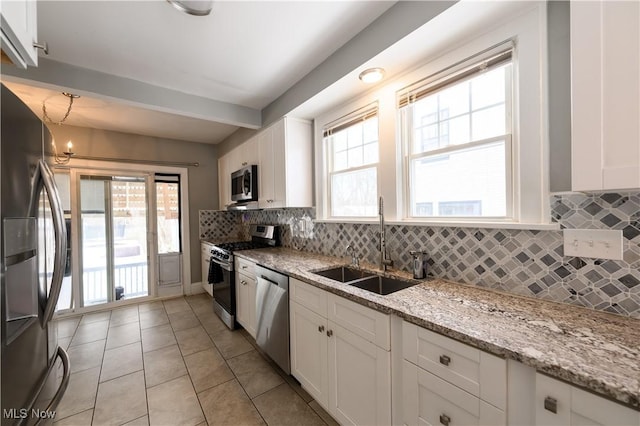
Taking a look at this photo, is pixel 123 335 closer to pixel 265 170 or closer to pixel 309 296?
pixel 265 170

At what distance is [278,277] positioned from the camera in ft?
6.95

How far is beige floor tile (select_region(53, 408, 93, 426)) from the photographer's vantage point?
1.72 meters

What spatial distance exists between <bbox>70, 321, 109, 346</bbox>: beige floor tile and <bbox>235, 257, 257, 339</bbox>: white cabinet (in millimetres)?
1643

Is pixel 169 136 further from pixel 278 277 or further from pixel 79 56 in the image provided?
pixel 278 277

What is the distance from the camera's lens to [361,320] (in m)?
1.40

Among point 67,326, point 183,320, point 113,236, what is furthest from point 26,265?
point 113,236

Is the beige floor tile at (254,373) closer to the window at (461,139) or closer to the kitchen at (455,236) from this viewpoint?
the kitchen at (455,236)

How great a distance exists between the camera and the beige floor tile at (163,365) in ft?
7.18

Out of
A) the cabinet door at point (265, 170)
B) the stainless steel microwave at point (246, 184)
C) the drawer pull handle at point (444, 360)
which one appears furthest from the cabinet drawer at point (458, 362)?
the stainless steel microwave at point (246, 184)

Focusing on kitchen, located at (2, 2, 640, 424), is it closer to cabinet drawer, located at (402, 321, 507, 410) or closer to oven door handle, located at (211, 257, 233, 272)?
cabinet drawer, located at (402, 321, 507, 410)

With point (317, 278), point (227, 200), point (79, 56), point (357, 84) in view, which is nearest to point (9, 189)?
point (317, 278)

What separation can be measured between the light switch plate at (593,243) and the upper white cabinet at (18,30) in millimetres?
2130

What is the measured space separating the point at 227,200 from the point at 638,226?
4392mm

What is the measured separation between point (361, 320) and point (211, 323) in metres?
2.59
